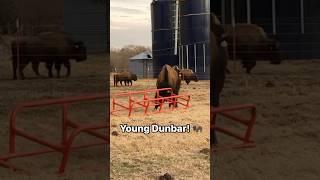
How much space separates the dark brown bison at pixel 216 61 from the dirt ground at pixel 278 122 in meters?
0.12

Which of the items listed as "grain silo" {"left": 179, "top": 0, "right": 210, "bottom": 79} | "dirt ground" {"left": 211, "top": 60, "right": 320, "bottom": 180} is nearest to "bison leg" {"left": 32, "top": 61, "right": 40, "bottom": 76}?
"grain silo" {"left": 179, "top": 0, "right": 210, "bottom": 79}

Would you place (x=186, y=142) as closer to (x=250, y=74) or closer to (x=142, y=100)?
(x=142, y=100)

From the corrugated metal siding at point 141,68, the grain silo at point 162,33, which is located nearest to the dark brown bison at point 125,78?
the corrugated metal siding at point 141,68

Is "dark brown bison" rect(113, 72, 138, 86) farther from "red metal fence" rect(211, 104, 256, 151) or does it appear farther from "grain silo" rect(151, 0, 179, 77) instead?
"red metal fence" rect(211, 104, 256, 151)

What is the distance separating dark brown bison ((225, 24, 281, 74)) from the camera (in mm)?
4090

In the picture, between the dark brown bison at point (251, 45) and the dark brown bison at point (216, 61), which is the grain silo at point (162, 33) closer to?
the dark brown bison at point (216, 61)

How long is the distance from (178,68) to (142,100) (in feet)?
1.23

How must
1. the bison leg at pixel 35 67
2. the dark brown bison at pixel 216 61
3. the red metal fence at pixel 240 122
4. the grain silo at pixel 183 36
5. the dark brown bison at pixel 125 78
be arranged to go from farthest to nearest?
the bison leg at pixel 35 67 < the red metal fence at pixel 240 122 < the dark brown bison at pixel 216 61 < the grain silo at pixel 183 36 < the dark brown bison at pixel 125 78

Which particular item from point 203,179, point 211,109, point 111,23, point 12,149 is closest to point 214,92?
point 211,109

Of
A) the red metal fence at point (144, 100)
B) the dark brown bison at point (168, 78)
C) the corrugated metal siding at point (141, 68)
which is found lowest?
the red metal fence at point (144, 100)

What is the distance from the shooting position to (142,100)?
3637mm

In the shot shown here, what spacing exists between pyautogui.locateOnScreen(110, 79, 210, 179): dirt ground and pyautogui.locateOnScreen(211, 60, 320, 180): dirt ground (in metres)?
0.45

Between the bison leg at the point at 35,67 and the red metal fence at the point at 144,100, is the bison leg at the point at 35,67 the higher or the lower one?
the higher one

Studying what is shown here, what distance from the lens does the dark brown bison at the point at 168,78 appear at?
3479mm
